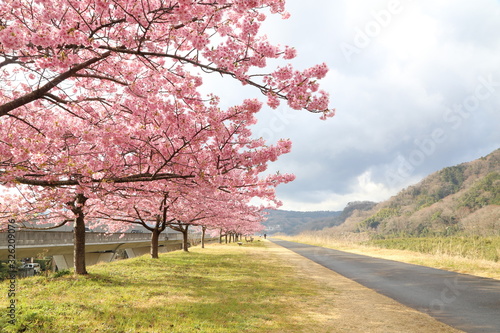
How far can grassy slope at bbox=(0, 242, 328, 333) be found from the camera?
6219 mm

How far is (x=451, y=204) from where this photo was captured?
8962cm

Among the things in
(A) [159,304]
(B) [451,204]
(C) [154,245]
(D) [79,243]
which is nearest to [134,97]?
(A) [159,304]

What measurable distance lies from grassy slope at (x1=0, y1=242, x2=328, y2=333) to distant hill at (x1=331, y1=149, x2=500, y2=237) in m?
52.0

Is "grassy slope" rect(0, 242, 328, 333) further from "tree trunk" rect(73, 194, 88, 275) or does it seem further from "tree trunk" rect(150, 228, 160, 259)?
"tree trunk" rect(150, 228, 160, 259)

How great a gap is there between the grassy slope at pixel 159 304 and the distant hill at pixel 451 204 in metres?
52.0

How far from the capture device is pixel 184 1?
432cm

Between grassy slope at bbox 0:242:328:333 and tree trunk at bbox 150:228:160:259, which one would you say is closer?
grassy slope at bbox 0:242:328:333

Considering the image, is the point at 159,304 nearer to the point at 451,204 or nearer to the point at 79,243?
the point at 79,243

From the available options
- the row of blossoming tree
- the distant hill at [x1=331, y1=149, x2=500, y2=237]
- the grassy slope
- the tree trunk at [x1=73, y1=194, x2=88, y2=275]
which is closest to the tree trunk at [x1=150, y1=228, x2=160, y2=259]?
the grassy slope

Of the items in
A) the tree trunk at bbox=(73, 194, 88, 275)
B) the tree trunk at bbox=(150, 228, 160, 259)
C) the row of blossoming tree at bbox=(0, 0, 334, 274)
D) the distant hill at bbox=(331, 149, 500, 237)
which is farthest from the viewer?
the distant hill at bbox=(331, 149, 500, 237)

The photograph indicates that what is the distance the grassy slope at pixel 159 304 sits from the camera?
622 cm

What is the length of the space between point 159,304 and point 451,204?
101956mm

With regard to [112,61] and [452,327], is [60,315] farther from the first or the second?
[452,327]

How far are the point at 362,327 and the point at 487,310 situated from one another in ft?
10.8
